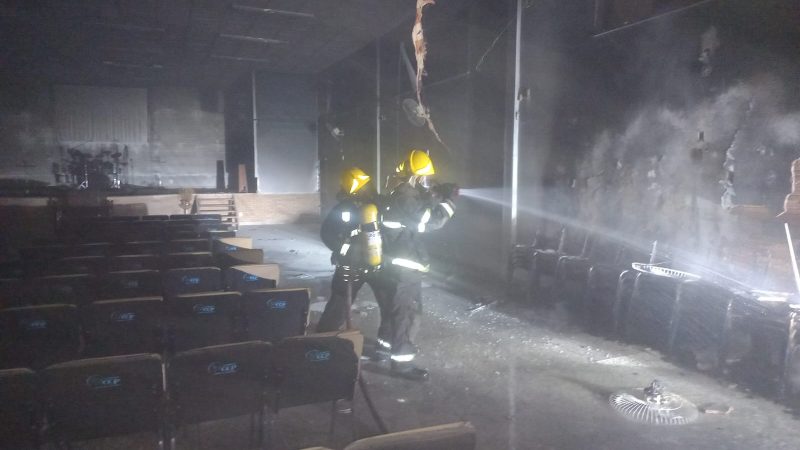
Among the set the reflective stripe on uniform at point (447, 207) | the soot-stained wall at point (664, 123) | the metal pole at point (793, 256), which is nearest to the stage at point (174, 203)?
the soot-stained wall at point (664, 123)

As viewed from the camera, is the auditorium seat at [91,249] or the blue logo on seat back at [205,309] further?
the auditorium seat at [91,249]

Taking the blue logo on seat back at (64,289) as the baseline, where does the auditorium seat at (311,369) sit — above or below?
below

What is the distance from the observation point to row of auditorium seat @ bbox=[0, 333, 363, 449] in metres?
2.40

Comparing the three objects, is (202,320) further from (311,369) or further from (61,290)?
(61,290)

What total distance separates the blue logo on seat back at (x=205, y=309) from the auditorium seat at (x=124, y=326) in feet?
0.74

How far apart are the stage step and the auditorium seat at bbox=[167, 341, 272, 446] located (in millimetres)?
12272

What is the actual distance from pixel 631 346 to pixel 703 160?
2.09 metres

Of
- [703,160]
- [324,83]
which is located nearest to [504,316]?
[703,160]

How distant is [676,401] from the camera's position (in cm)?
395

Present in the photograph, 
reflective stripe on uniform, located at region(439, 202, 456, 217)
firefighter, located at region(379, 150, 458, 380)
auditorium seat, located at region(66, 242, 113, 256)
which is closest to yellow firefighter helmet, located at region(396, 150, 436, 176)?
firefighter, located at region(379, 150, 458, 380)

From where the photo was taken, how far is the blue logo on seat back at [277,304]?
388 centimetres

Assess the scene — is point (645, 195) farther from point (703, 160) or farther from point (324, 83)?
point (324, 83)

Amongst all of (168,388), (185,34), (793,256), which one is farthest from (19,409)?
(185,34)

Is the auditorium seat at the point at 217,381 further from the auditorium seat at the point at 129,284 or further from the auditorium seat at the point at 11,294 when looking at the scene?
the auditorium seat at the point at 11,294
